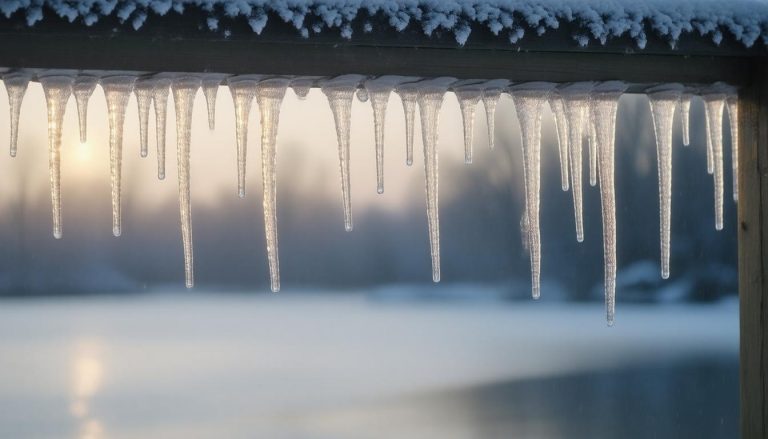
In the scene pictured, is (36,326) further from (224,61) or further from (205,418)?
(224,61)

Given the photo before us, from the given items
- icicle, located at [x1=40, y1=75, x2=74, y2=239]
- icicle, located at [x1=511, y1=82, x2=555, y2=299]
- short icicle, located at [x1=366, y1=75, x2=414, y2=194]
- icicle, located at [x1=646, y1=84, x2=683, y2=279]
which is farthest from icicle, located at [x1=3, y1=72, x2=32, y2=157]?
icicle, located at [x1=646, y1=84, x2=683, y2=279]

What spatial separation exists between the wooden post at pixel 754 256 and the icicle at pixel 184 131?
165 centimetres

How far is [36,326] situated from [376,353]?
41.6ft

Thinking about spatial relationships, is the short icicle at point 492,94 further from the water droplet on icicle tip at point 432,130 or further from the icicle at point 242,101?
the icicle at point 242,101

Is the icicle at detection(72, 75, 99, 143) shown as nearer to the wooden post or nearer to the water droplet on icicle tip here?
the water droplet on icicle tip

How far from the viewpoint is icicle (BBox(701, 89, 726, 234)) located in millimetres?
→ 2809

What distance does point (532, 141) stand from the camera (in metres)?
2.87

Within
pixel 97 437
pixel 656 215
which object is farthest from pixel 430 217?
pixel 656 215

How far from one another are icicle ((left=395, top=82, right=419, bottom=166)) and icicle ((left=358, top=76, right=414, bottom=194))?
0.13ft

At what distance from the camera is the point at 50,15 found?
7.05ft

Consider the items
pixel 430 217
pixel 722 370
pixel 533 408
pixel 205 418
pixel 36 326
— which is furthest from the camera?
pixel 36 326

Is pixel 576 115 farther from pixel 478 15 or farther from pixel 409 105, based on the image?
pixel 478 15

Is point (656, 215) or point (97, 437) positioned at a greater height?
point (656, 215)

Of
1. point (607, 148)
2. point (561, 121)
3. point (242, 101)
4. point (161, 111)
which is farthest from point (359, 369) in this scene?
point (242, 101)
